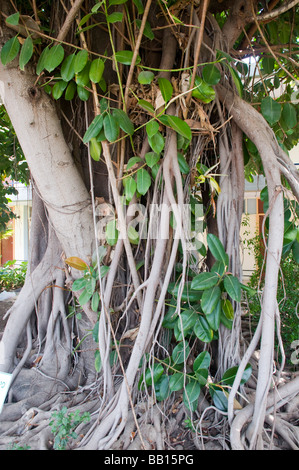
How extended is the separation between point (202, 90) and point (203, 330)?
0.92 metres

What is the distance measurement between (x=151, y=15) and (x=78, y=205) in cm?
93

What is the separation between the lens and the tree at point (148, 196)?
130 cm

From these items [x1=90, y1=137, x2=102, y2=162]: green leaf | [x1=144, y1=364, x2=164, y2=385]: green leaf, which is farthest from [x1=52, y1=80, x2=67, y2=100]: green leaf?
[x1=144, y1=364, x2=164, y2=385]: green leaf

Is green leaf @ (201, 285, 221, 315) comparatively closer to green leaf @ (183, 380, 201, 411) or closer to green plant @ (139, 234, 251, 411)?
green plant @ (139, 234, 251, 411)

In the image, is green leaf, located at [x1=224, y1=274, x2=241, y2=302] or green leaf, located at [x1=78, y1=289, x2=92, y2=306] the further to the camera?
green leaf, located at [x1=78, y1=289, x2=92, y2=306]

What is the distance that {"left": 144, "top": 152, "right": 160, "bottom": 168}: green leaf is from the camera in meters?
1.34

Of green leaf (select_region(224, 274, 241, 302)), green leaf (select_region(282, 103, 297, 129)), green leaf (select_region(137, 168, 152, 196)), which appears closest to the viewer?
green leaf (select_region(224, 274, 241, 302))

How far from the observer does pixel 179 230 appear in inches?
51.1

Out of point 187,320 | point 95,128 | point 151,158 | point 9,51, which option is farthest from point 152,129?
point 187,320

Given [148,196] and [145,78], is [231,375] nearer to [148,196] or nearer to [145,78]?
[148,196]

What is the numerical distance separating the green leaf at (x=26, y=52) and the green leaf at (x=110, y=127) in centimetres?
36

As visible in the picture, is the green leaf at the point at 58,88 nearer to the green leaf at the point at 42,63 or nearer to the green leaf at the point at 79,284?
the green leaf at the point at 42,63

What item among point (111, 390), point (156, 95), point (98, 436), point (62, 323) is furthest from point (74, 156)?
point (98, 436)

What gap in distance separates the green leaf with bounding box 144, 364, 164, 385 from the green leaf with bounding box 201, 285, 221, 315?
1.00 feet
